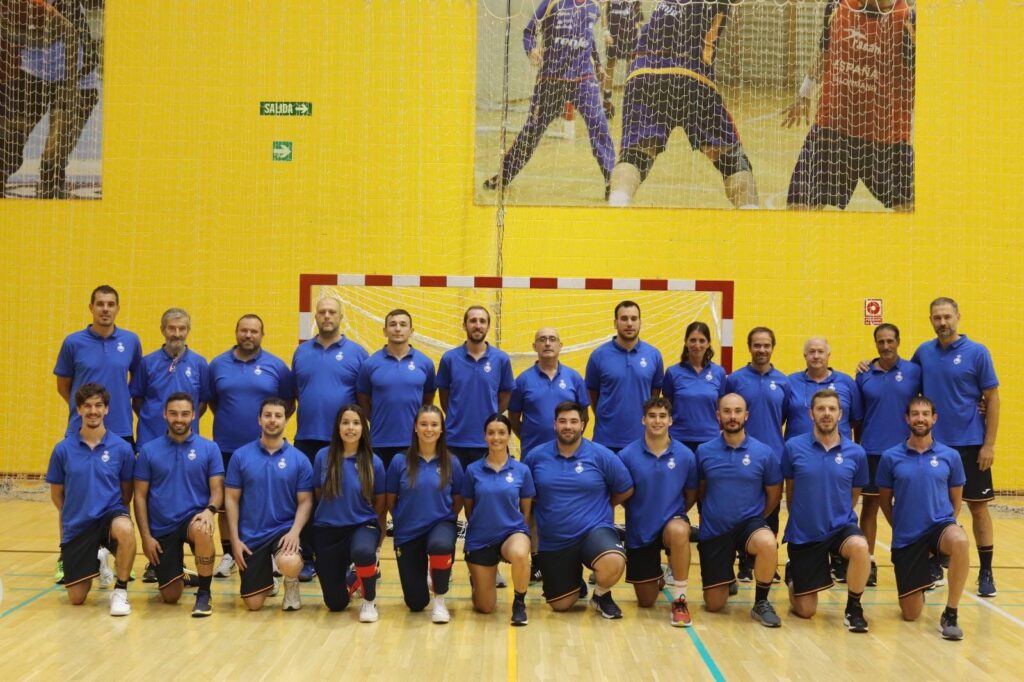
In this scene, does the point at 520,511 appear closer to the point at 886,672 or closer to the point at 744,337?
the point at 886,672

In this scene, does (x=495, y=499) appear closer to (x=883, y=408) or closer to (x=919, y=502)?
(x=919, y=502)

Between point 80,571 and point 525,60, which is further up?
point 525,60

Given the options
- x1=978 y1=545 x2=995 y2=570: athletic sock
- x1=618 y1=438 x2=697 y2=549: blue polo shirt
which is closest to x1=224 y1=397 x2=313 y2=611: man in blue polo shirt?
x1=618 y1=438 x2=697 y2=549: blue polo shirt

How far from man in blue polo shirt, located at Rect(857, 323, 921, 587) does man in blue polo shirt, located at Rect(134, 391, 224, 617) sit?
427 centimetres

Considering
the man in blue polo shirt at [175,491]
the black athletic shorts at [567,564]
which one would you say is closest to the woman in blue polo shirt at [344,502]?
the man in blue polo shirt at [175,491]

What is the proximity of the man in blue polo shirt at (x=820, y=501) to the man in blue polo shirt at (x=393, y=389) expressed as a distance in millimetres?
2445

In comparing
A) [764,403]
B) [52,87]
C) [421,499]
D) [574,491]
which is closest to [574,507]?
[574,491]

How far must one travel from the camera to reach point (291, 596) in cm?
607

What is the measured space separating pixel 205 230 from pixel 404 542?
5.80 meters

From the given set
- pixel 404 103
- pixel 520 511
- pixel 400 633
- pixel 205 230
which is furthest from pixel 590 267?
pixel 400 633

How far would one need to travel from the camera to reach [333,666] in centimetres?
498

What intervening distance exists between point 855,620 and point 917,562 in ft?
1.80

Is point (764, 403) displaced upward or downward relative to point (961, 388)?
downward

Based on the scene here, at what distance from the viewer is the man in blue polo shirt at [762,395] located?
22.6 ft
